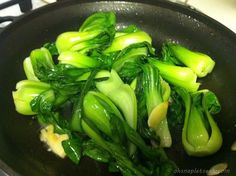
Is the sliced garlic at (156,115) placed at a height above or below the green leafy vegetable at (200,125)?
above

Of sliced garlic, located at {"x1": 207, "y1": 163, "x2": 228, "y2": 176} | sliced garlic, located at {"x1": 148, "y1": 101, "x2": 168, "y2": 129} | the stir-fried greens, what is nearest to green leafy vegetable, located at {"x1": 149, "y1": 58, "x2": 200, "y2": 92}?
the stir-fried greens

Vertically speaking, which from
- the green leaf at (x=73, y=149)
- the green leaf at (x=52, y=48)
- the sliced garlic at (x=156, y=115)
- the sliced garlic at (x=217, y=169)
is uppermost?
the green leaf at (x=52, y=48)

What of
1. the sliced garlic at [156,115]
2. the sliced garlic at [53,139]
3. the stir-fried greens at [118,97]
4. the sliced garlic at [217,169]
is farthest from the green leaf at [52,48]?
the sliced garlic at [217,169]

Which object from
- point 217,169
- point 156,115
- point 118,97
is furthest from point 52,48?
point 217,169

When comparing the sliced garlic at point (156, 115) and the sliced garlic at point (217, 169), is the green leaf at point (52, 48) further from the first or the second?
the sliced garlic at point (217, 169)

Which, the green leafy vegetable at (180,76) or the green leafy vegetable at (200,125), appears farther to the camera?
the green leafy vegetable at (180,76)

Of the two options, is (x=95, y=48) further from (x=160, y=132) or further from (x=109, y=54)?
(x=160, y=132)
